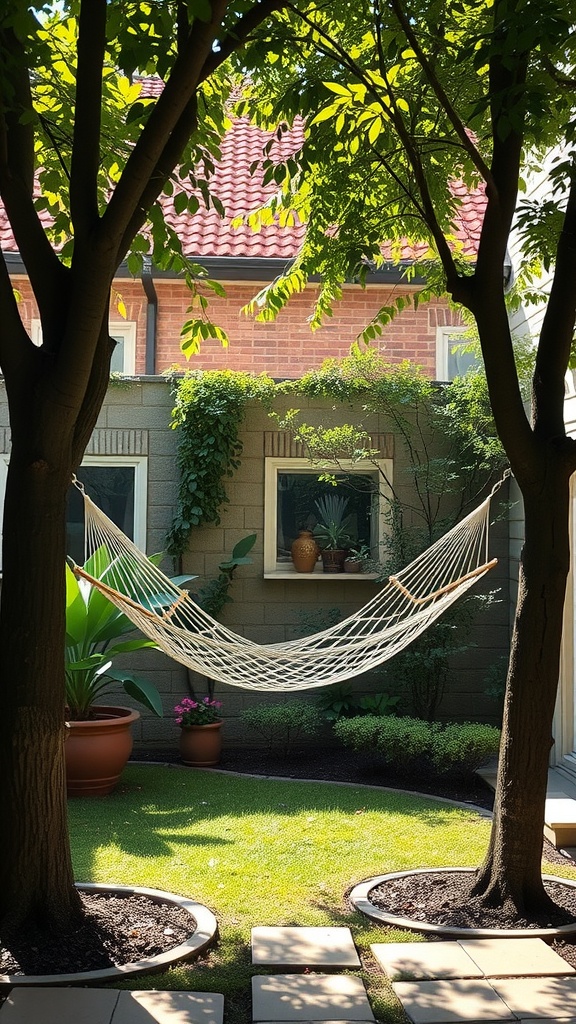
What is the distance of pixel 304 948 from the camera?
2.82 meters

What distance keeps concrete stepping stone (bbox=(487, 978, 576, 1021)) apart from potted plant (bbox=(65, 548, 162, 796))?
262 cm

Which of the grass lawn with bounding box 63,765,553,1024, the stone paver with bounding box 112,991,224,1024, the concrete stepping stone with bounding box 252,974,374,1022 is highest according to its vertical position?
the stone paver with bounding box 112,991,224,1024

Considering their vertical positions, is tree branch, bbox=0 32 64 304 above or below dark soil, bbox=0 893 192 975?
above

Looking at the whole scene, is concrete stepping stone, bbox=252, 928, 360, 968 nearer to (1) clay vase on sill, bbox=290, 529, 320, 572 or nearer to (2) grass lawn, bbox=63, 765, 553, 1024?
(2) grass lawn, bbox=63, 765, 553, 1024

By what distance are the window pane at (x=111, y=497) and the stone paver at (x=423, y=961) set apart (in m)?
3.78

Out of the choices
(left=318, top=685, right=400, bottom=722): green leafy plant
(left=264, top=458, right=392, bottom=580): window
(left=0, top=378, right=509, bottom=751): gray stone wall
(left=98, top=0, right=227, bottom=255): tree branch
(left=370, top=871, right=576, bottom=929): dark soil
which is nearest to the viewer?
(left=98, top=0, right=227, bottom=255): tree branch

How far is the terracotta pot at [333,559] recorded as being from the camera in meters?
6.12

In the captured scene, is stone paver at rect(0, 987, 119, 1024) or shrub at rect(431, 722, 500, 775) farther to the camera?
shrub at rect(431, 722, 500, 775)

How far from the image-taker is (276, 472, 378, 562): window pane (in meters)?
6.27

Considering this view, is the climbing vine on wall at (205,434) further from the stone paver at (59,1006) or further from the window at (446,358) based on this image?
the stone paver at (59,1006)

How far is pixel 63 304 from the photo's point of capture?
289 cm

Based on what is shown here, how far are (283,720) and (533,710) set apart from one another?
2.61 metres

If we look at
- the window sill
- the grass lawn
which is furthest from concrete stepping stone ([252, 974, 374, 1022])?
the window sill

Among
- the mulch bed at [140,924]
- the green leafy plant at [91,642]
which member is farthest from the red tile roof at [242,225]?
the mulch bed at [140,924]
